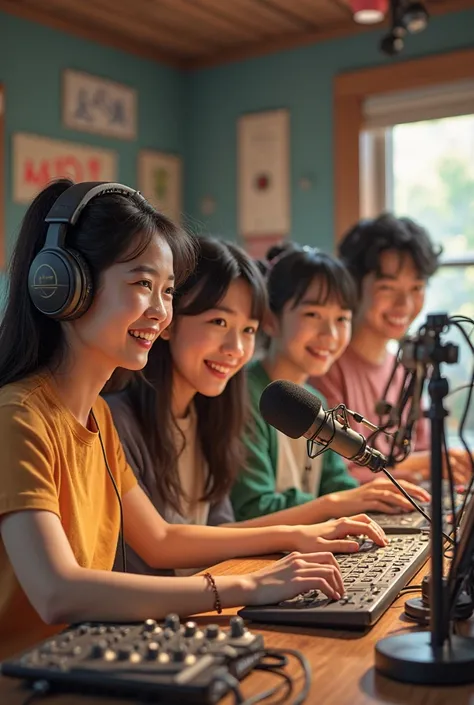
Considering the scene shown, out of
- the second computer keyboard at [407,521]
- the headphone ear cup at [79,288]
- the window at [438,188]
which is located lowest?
the second computer keyboard at [407,521]

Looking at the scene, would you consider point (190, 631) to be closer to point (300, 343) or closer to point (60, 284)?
point (60, 284)

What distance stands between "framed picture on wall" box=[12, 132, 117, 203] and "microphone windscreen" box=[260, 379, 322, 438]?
235 centimetres

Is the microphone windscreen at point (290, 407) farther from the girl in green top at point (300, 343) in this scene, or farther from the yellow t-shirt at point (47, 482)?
the girl in green top at point (300, 343)

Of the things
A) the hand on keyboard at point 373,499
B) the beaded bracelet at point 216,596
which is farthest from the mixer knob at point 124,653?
the hand on keyboard at point 373,499

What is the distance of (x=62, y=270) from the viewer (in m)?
1.17

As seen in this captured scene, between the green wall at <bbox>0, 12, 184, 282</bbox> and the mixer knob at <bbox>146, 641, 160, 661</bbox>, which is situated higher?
the green wall at <bbox>0, 12, 184, 282</bbox>

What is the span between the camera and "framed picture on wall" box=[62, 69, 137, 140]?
3.60 m

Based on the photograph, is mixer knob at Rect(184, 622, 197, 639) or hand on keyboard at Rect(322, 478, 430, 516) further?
hand on keyboard at Rect(322, 478, 430, 516)

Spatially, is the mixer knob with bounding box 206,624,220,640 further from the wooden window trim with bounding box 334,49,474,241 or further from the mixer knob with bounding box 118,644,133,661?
the wooden window trim with bounding box 334,49,474,241

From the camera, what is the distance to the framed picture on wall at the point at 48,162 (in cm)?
340

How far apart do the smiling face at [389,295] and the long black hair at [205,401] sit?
865 mm

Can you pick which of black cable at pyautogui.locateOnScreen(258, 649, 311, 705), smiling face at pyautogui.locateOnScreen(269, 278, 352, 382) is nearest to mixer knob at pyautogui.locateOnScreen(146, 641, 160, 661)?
black cable at pyautogui.locateOnScreen(258, 649, 311, 705)

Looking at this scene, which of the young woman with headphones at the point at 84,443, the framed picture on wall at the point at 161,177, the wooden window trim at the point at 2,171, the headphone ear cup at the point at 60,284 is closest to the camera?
the young woman with headphones at the point at 84,443

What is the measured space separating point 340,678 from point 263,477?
0.99 metres
